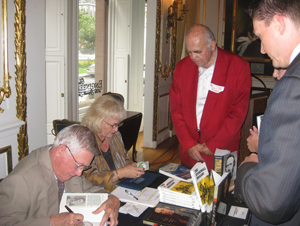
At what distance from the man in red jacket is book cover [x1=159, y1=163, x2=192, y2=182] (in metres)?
0.40

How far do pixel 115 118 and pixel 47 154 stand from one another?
0.83 m

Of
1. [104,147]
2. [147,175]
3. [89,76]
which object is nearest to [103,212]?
[147,175]

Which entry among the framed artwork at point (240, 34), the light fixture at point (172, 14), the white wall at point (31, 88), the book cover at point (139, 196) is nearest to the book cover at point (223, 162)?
the book cover at point (139, 196)

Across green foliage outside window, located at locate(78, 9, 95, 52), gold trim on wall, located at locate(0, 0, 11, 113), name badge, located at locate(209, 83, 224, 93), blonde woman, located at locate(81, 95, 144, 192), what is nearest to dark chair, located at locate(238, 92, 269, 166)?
name badge, located at locate(209, 83, 224, 93)

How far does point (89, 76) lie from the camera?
645 cm

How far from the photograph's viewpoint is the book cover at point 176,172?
2049mm

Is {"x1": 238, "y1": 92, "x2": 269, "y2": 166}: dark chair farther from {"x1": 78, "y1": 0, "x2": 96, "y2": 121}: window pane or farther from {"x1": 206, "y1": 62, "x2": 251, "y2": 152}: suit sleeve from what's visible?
{"x1": 78, "y1": 0, "x2": 96, "y2": 121}: window pane

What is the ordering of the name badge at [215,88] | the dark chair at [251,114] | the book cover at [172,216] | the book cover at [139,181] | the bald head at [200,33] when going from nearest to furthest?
1. the book cover at [172,216]
2. the book cover at [139,181]
3. the bald head at [200,33]
4. the name badge at [215,88]
5. the dark chair at [251,114]

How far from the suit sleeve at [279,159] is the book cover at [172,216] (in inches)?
24.5

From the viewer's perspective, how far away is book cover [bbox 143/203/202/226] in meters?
1.55

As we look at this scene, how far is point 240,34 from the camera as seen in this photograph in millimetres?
7191

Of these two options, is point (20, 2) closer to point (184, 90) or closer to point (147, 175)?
point (184, 90)

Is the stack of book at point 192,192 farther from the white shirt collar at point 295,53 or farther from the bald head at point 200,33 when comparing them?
the bald head at point 200,33

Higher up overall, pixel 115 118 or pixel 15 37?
pixel 15 37
